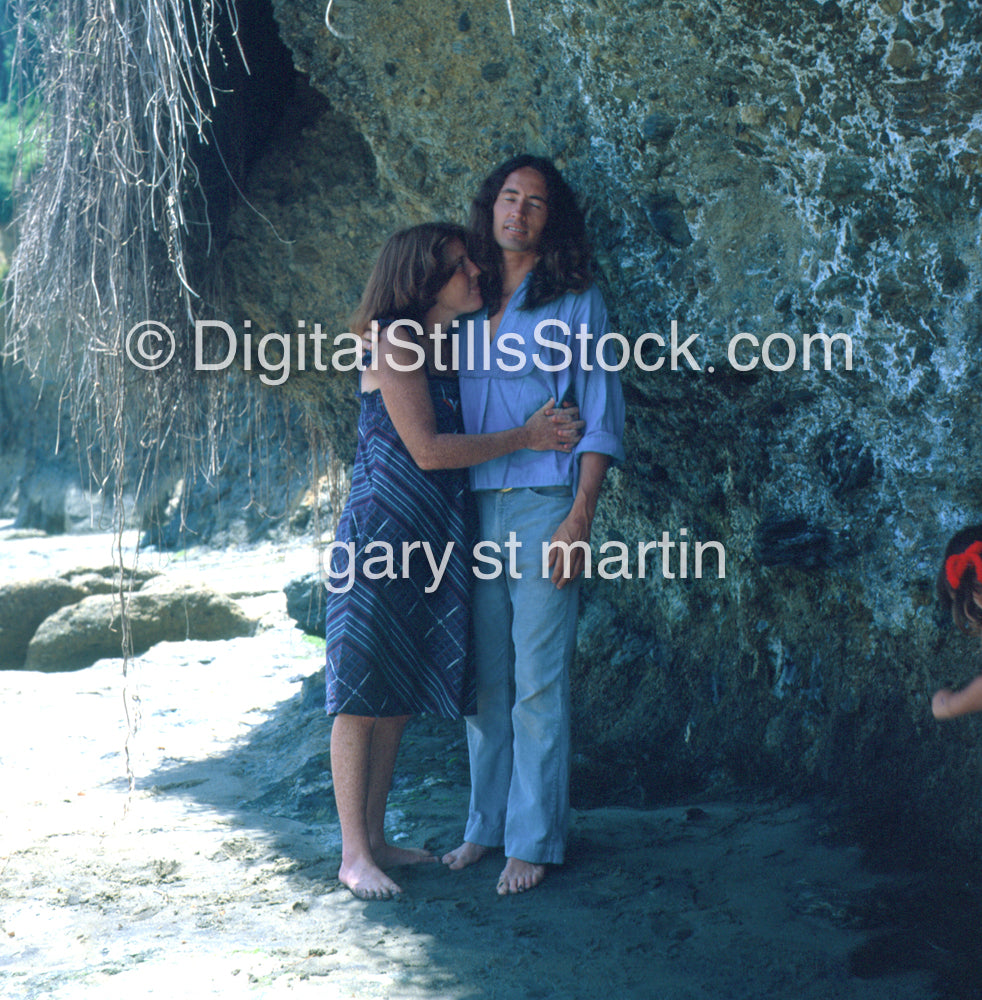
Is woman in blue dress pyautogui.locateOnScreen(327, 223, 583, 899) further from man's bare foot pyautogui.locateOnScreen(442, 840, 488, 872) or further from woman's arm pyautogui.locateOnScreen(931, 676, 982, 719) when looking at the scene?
woman's arm pyautogui.locateOnScreen(931, 676, 982, 719)

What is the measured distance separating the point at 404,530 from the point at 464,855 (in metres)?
0.90

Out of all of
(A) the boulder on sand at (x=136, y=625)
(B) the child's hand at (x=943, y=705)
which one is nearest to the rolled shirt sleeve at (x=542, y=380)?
(B) the child's hand at (x=943, y=705)

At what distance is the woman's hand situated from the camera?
8.73 feet

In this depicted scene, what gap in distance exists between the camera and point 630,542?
3812 millimetres

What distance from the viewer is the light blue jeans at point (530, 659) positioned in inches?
104

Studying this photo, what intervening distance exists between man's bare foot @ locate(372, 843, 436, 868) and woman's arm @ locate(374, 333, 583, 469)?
1057 millimetres

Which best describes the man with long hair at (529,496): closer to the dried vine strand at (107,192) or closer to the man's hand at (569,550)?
the man's hand at (569,550)

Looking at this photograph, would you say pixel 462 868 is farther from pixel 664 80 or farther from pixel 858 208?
Answer: pixel 664 80

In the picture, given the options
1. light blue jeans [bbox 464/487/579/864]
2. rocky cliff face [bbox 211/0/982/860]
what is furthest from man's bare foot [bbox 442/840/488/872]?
rocky cliff face [bbox 211/0/982/860]

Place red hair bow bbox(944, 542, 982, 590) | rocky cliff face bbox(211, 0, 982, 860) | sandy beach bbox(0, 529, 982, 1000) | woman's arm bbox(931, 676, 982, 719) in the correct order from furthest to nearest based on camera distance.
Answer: rocky cliff face bbox(211, 0, 982, 860)
sandy beach bbox(0, 529, 982, 1000)
red hair bow bbox(944, 542, 982, 590)
woman's arm bbox(931, 676, 982, 719)


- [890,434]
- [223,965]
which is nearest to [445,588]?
[223,965]

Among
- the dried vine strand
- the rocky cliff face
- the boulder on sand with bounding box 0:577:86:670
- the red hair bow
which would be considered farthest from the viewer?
the boulder on sand with bounding box 0:577:86:670

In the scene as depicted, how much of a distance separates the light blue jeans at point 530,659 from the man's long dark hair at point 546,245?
1.74 feet

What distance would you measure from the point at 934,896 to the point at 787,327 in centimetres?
148
